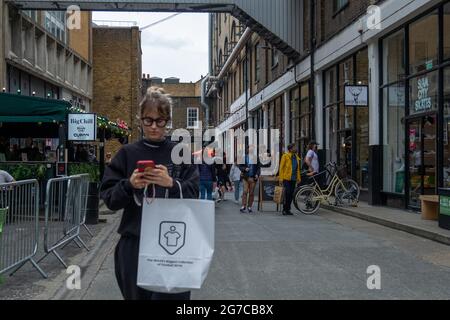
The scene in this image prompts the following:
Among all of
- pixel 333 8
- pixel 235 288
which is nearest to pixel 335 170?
pixel 333 8

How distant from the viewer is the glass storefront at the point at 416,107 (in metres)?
12.6

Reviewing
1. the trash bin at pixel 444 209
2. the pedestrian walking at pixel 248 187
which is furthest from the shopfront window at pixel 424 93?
the pedestrian walking at pixel 248 187

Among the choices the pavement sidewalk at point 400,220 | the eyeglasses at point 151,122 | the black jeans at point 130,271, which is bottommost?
the pavement sidewalk at point 400,220

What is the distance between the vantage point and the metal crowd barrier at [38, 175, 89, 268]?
801 centimetres

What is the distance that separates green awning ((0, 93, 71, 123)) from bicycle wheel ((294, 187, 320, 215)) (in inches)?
245

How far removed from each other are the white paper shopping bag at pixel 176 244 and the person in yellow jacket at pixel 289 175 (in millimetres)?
11775

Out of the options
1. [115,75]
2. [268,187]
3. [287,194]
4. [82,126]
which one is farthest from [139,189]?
[115,75]

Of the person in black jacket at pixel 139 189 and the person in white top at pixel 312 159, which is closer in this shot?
the person in black jacket at pixel 139 189

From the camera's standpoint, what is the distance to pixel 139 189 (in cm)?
315

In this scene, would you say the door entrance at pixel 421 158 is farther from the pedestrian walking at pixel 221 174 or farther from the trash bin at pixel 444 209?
the pedestrian walking at pixel 221 174

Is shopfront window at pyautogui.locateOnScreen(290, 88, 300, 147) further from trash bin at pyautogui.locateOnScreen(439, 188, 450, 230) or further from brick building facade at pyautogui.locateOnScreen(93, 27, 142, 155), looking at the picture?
brick building facade at pyautogui.locateOnScreen(93, 27, 142, 155)

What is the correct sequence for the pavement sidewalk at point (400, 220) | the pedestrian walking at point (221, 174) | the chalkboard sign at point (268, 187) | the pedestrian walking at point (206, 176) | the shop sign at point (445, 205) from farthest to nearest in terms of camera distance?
1. the pedestrian walking at point (221, 174)
2. the chalkboard sign at point (268, 187)
3. the pedestrian walking at point (206, 176)
4. the shop sign at point (445, 205)
5. the pavement sidewalk at point (400, 220)

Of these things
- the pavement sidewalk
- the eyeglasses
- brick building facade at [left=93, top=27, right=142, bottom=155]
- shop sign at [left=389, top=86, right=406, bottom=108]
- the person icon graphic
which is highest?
brick building facade at [left=93, top=27, right=142, bottom=155]

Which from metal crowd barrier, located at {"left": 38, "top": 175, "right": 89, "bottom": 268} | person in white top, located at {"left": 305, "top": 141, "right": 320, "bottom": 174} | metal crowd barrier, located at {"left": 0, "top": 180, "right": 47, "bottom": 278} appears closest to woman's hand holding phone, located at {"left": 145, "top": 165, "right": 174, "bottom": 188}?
metal crowd barrier, located at {"left": 0, "top": 180, "right": 47, "bottom": 278}
